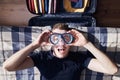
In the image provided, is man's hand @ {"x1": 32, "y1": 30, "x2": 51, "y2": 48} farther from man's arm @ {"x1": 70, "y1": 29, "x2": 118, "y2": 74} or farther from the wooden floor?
the wooden floor

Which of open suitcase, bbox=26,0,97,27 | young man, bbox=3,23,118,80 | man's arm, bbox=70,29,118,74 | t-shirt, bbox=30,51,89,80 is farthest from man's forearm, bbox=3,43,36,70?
open suitcase, bbox=26,0,97,27

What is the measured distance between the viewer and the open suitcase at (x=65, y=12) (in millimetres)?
1834

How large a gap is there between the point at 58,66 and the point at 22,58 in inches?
9.9

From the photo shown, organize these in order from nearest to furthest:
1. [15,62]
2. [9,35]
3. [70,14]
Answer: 1. [15,62]
2. [9,35]
3. [70,14]

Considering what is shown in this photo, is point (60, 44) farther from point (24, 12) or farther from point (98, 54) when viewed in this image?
point (24, 12)

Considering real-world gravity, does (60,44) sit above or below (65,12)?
below

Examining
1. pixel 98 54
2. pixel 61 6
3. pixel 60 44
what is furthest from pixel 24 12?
pixel 98 54

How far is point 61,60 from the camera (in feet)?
5.10

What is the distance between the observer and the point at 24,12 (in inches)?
76.6

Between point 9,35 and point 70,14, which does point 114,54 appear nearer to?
point 70,14

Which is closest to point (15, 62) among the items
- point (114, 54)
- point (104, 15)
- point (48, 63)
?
point (48, 63)

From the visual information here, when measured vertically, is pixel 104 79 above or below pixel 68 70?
below

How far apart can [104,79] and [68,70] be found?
13.2 inches

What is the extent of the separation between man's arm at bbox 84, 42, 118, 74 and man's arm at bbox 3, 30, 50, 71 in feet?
0.99
